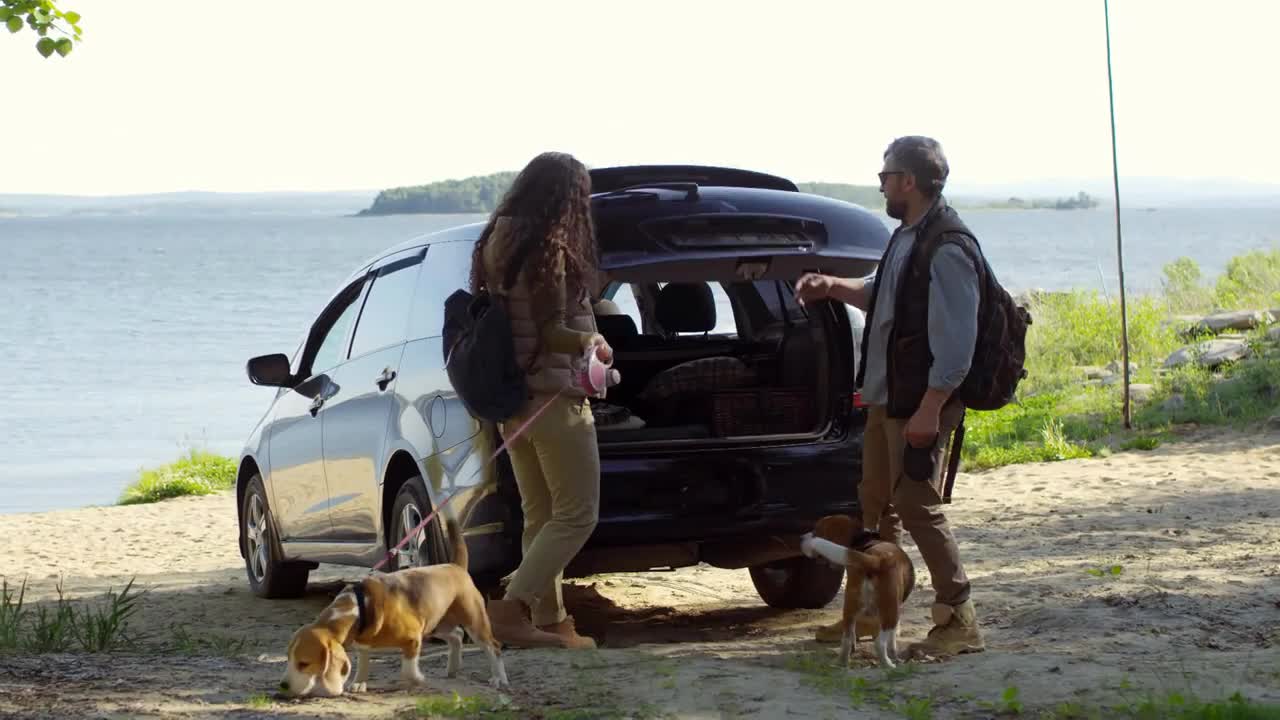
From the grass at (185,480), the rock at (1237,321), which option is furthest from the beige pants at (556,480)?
the rock at (1237,321)

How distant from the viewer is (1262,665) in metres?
5.48

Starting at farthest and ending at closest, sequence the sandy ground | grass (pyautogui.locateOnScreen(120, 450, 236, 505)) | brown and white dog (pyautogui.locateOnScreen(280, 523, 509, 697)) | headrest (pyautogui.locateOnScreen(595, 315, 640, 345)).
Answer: grass (pyautogui.locateOnScreen(120, 450, 236, 505)) → headrest (pyautogui.locateOnScreen(595, 315, 640, 345)) → the sandy ground → brown and white dog (pyautogui.locateOnScreen(280, 523, 509, 697))

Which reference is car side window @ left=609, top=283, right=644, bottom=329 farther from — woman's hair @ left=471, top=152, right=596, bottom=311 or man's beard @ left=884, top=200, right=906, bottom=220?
man's beard @ left=884, top=200, right=906, bottom=220

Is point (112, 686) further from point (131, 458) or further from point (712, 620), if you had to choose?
point (131, 458)

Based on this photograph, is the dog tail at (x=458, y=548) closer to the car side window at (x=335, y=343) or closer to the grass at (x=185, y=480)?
the car side window at (x=335, y=343)

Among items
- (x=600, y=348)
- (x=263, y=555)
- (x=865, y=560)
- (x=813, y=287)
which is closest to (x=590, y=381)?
(x=600, y=348)

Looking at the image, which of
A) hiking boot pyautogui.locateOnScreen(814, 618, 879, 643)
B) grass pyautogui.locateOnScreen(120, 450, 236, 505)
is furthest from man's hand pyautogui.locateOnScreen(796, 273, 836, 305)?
grass pyautogui.locateOnScreen(120, 450, 236, 505)

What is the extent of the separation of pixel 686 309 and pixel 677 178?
145 cm

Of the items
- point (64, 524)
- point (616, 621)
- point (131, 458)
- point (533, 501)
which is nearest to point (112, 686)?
point (533, 501)

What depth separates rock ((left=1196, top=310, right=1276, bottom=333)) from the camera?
59.2ft

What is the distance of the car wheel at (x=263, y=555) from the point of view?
28.0 ft

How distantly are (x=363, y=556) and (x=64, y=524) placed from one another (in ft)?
20.7

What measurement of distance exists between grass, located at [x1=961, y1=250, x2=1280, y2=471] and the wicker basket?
643 centimetres

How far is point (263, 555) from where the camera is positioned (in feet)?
28.6
